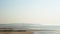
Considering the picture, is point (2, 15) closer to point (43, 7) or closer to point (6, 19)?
point (6, 19)

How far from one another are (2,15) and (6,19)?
49mm

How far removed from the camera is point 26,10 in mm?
675

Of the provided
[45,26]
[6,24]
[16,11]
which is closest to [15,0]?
[16,11]

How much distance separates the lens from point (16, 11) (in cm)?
67

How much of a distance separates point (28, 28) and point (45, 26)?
134mm

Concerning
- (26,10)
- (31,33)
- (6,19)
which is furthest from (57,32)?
(6,19)

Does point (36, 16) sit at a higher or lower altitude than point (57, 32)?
higher

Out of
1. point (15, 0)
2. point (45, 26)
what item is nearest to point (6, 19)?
point (15, 0)

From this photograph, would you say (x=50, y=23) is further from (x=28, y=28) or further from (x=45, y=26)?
(x=28, y=28)

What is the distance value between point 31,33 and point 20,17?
16 centimetres

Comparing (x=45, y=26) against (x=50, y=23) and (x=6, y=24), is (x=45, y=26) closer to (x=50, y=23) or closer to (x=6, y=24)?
(x=50, y=23)

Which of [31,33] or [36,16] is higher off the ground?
[36,16]

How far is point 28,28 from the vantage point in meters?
0.62

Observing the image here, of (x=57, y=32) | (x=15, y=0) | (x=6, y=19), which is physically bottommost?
(x=57, y=32)
